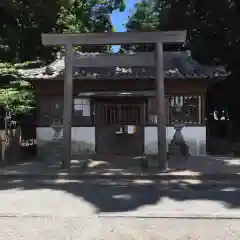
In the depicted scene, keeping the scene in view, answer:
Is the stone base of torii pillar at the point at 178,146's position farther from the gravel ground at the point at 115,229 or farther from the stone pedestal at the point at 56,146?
the gravel ground at the point at 115,229

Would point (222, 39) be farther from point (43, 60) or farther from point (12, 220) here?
point (12, 220)

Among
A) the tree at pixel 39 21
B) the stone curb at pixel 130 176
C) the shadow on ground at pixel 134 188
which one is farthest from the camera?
the tree at pixel 39 21

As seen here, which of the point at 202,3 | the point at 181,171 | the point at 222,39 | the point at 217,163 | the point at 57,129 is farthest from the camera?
the point at 222,39

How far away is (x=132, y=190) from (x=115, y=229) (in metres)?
3.59

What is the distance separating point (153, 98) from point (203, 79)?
2.16 metres

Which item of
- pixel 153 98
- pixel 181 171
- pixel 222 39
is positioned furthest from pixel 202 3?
pixel 181 171

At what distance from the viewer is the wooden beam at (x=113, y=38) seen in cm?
1246

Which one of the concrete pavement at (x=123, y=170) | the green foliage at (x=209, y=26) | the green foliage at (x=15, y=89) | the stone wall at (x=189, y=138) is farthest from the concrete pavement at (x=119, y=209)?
the green foliage at (x=209, y=26)

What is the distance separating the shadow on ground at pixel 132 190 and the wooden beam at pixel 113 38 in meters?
4.25

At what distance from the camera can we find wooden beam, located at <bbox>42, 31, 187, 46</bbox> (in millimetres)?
12461

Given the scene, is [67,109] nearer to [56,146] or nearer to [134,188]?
[134,188]

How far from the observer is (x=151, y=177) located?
11289mm

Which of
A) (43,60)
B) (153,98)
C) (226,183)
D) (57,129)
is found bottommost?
(226,183)

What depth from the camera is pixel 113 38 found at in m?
12.5
